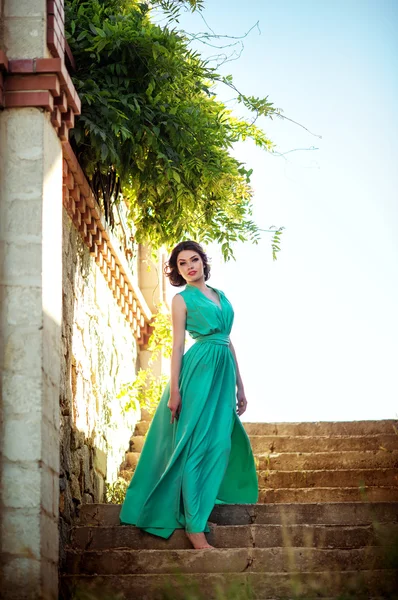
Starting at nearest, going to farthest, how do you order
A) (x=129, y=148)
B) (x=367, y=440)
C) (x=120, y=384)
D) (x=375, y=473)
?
(x=129, y=148)
(x=375, y=473)
(x=367, y=440)
(x=120, y=384)

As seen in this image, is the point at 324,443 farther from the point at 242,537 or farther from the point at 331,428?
the point at 242,537

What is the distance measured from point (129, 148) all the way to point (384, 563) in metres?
3.24

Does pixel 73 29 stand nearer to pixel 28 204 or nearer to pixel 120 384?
pixel 28 204

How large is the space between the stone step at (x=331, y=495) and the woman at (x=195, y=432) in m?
0.75

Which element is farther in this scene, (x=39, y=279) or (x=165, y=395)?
(x=165, y=395)

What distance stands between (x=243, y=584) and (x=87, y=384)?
231 cm

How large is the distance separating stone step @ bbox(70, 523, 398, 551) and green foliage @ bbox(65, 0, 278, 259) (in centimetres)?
237

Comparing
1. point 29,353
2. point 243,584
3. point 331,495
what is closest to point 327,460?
point 331,495

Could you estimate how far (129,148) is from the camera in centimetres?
704

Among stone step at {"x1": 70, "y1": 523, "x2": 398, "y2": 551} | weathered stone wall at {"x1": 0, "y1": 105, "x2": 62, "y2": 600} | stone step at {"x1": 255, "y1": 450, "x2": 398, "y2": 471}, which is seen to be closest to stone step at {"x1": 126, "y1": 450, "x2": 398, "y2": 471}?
stone step at {"x1": 255, "y1": 450, "x2": 398, "y2": 471}

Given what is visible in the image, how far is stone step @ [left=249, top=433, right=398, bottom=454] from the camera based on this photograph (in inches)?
317

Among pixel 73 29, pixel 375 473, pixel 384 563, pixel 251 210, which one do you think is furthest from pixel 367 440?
pixel 73 29

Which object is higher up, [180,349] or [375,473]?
[180,349]

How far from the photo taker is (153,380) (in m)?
9.64
